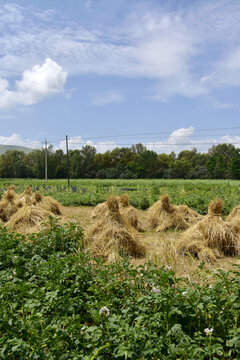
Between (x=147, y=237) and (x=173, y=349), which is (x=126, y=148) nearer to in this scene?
(x=147, y=237)

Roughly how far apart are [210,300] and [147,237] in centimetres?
457

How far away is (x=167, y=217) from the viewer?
8000 millimetres

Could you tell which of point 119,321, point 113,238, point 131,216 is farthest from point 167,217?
point 119,321

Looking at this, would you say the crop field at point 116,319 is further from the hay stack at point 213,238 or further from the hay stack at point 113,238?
the hay stack at point 213,238

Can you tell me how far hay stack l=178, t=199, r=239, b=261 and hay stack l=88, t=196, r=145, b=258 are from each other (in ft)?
3.08

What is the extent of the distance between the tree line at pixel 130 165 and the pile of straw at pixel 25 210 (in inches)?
2006

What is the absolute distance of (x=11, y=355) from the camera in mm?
2082

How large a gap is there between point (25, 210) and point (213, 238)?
4830mm

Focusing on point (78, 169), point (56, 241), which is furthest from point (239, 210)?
point (78, 169)

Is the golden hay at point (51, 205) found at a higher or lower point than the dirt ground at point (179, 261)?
higher

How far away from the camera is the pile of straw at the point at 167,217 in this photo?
26.0 feet

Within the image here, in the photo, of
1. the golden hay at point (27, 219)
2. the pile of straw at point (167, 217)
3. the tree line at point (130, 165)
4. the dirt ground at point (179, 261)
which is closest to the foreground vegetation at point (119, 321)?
the dirt ground at point (179, 261)

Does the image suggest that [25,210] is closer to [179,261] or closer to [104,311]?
[179,261]

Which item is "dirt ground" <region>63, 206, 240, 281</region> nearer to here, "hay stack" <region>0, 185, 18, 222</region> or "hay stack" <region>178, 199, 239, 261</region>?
"hay stack" <region>178, 199, 239, 261</region>
